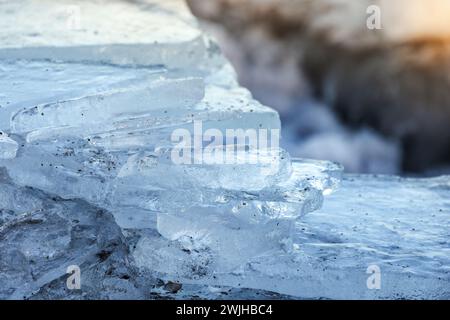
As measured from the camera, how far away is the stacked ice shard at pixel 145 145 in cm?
136

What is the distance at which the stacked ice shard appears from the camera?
1.36 metres

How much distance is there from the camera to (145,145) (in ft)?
4.78

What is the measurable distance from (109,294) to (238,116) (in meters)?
0.39

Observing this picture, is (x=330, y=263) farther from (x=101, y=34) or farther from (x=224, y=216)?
(x=101, y=34)

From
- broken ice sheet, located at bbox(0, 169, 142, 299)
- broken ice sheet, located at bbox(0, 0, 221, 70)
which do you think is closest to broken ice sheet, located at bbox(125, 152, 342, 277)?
broken ice sheet, located at bbox(0, 169, 142, 299)

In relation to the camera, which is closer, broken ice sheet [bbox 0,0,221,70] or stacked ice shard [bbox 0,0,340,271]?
stacked ice shard [bbox 0,0,340,271]

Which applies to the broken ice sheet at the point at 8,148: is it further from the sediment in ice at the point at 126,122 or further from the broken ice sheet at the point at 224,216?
the broken ice sheet at the point at 224,216

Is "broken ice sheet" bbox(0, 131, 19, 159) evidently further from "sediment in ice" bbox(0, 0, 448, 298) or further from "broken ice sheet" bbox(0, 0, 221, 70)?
"broken ice sheet" bbox(0, 0, 221, 70)

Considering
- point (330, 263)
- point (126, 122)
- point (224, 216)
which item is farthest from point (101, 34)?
point (330, 263)

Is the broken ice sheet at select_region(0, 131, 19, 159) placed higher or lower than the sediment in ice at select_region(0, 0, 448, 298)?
higher

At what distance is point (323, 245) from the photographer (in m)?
1.46

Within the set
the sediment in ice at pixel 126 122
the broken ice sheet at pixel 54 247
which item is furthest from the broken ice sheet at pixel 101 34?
the broken ice sheet at pixel 54 247

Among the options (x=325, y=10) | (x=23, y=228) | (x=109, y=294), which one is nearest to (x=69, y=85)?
(x=23, y=228)

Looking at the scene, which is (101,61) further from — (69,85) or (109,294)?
(109,294)
